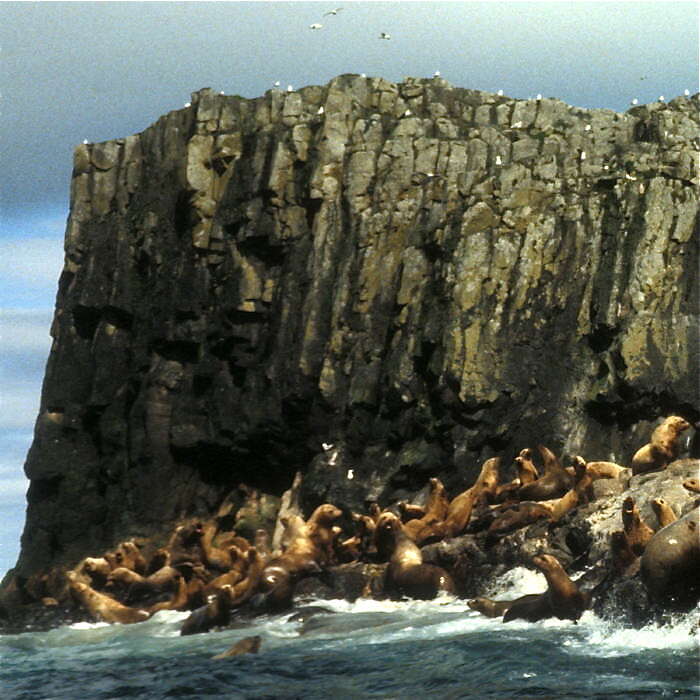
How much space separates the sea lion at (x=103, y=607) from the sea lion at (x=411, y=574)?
638 cm

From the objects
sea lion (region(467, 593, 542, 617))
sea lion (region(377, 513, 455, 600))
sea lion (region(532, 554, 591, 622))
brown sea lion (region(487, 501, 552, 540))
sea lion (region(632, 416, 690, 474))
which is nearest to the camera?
sea lion (region(532, 554, 591, 622))

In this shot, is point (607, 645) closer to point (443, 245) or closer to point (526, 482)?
point (526, 482)

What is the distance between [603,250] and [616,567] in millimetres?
16568

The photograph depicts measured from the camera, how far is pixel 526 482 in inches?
1240

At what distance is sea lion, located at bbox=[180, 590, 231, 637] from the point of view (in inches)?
1035

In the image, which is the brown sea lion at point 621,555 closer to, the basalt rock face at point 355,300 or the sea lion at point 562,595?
the sea lion at point 562,595

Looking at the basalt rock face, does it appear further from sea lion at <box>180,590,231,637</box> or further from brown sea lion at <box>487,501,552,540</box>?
sea lion at <box>180,590,231,637</box>

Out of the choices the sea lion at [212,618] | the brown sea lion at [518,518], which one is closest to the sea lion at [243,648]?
the sea lion at [212,618]

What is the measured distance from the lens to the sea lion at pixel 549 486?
30188mm

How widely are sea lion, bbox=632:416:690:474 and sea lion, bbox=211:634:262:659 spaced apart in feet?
37.6

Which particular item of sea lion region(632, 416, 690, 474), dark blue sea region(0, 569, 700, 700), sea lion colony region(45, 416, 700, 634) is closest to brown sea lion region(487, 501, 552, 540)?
sea lion colony region(45, 416, 700, 634)

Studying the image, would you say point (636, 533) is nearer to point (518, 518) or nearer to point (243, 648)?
point (518, 518)

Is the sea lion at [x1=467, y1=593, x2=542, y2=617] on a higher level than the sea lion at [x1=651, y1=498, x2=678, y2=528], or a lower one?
lower

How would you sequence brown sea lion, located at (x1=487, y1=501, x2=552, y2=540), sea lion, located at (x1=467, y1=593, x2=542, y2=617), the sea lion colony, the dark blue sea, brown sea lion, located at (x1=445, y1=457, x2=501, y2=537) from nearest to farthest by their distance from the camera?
the dark blue sea → sea lion, located at (x1=467, y1=593, x2=542, y2=617) → the sea lion colony → brown sea lion, located at (x1=487, y1=501, x2=552, y2=540) → brown sea lion, located at (x1=445, y1=457, x2=501, y2=537)
